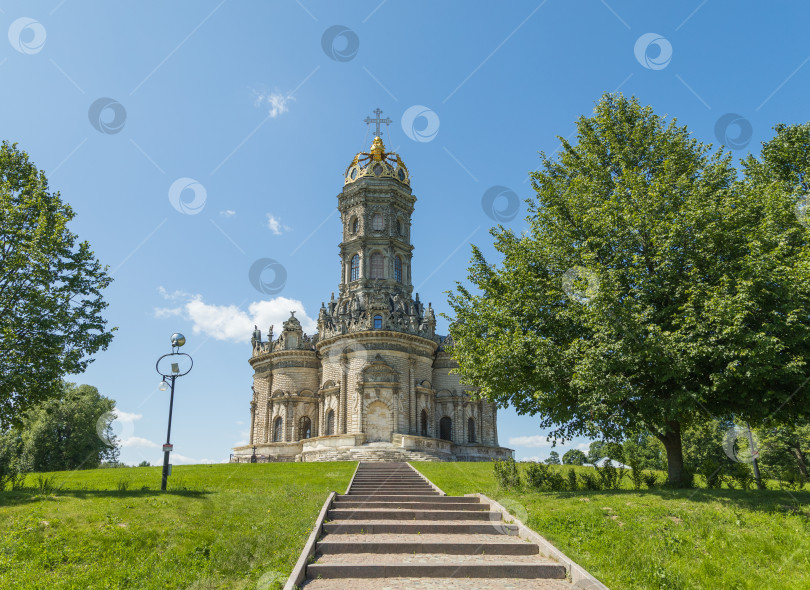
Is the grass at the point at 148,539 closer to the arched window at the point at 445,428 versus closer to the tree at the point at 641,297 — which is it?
the tree at the point at 641,297

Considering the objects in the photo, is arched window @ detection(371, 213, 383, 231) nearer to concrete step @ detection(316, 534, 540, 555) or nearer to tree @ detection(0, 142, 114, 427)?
tree @ detection(0, 142, 114, 427)

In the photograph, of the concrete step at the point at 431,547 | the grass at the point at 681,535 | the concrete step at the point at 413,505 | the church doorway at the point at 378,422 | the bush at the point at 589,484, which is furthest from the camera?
the church doorway at the point at 378,422

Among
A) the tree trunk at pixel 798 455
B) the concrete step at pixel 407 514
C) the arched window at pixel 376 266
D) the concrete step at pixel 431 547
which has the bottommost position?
the concrete step at pixel 431 547

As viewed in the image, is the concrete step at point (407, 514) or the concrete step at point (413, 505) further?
the concrete step at point (413, 505)

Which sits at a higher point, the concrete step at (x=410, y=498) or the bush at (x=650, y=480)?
the bush at (x=650, y=480)

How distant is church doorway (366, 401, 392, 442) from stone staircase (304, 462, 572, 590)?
30237mm

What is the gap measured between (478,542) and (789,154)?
71.6 feet

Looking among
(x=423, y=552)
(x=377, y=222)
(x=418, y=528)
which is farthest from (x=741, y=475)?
(x=377, y=222)

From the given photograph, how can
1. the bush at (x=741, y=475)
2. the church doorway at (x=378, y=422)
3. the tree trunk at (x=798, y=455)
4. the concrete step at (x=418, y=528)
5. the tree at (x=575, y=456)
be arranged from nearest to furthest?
1. the concrete step at (x=418, y=528)
2. the bush at (x=741, y=475)
3. the tree trunk at (x=798, y=455)
4. the church doorway at (x=378, y=422)
5. the tree at (x=575, y=456)

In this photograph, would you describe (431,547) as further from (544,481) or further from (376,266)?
(376,266)

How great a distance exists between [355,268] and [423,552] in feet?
147

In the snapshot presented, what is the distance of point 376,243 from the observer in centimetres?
5447

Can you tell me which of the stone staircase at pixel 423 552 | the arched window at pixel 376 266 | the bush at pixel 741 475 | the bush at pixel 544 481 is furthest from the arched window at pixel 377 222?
the stone staircase at pixel 423 552

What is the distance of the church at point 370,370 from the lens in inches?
1793
